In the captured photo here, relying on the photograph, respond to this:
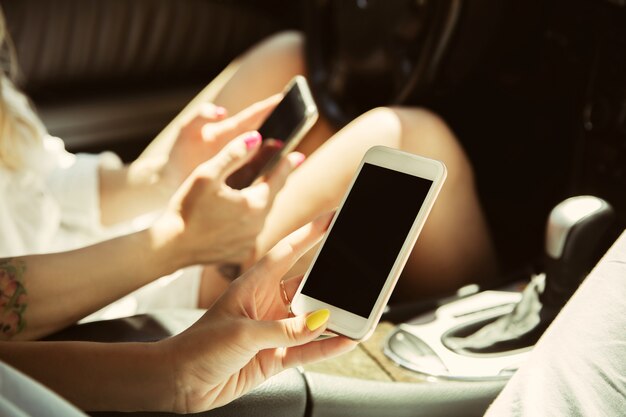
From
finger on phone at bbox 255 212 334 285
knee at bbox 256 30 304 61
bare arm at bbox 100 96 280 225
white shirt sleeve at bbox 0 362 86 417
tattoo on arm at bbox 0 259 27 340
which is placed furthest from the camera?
knee at bbox 256 30 304 61

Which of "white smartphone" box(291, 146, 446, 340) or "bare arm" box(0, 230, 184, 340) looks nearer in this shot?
"white smartphone" box(291, 146, 446, 340)

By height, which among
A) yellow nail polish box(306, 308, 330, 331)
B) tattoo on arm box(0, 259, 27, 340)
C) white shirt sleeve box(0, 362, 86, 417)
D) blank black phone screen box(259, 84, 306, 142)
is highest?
blank black phone screen box(259, 84, 306, 142)

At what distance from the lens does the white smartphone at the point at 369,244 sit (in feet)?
1.77

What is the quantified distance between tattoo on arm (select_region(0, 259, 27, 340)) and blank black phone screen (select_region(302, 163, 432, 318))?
28cm

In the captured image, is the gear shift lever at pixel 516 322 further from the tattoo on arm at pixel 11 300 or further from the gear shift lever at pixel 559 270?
the tattoo on arm at pixel 11 300

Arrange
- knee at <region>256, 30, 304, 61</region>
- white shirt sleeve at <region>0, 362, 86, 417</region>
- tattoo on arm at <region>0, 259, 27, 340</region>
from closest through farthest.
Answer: white shirt sleeve at <region>0, 362, 86, 417</region>
tattoo on arm at <region>0, 259, 27, 340</region>
knee at <region>256, 30, 304, 61</region>

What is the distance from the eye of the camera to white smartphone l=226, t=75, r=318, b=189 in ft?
2.61

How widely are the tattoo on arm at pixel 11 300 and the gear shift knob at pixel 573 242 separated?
506mm

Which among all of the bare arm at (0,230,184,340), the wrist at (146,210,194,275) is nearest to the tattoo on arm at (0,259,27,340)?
the bare arm at (0,230,184,340)

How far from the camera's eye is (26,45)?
1.42m

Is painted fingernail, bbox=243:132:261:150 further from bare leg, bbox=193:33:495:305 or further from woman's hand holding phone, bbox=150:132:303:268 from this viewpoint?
bare leg, bbox=193:33:495:305

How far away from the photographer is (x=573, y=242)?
75cm

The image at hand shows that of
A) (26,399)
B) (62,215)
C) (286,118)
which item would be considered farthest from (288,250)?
(62,215)

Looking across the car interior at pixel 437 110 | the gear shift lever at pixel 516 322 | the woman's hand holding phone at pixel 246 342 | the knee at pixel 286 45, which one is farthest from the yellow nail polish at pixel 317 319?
the knee at pixel 286 45
